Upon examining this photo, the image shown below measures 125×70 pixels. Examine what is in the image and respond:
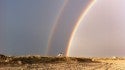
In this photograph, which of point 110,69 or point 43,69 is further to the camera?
point 110,69

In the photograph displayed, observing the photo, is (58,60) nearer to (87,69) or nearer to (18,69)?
(87,69)

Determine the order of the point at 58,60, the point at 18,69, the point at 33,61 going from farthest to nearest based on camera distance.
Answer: the point at 58,60
the point at 33,61
the point at 18,69

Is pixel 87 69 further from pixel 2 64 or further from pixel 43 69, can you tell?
pixel 2 64

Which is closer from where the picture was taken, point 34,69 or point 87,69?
point 34,69

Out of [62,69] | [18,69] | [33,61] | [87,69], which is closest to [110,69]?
[87,69]

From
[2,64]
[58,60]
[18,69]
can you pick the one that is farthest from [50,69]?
[58,60]

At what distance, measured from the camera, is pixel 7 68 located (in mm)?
28078

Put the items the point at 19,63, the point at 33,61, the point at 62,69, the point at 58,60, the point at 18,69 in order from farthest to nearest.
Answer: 1. the point at 58,60
2. the point at 33,61
3. the point at 19,63
4. the point at 62,69
5. the point at 18,69

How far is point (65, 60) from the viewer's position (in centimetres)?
4125

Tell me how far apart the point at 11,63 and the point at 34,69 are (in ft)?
17.0

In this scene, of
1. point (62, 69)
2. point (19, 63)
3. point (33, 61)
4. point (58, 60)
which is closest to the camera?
point (62, 69)

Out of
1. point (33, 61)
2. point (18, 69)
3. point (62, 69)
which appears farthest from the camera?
point (33, 61)

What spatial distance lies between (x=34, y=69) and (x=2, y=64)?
4.40 metres

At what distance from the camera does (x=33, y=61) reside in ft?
117
